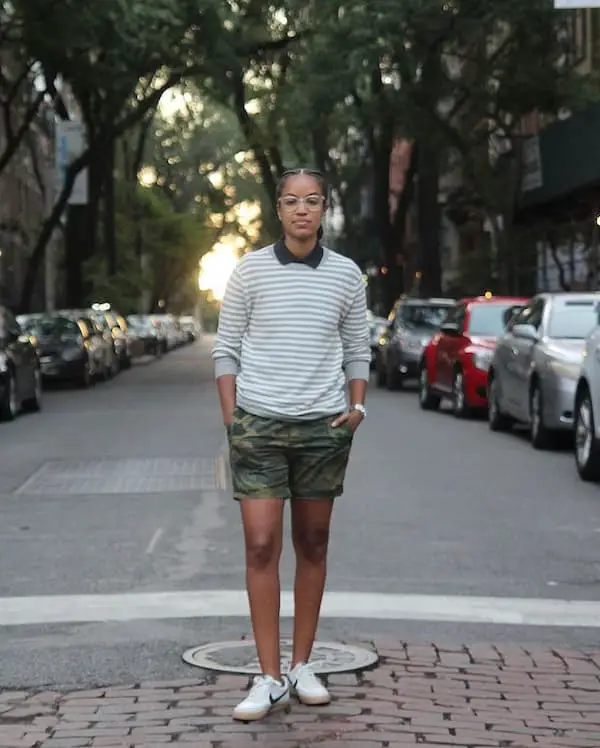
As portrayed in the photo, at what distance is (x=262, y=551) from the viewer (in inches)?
240

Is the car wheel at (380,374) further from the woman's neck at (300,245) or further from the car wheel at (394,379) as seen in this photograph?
the woman's neck at (300,245)

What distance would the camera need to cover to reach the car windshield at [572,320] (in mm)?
17406

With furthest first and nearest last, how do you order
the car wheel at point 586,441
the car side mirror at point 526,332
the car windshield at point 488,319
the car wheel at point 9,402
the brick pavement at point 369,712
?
1. the car windshield at point 488,319
2. the car wheel at point 9,402
3. the car side mirror at point 526,332
4. the car wheel at point 586,441
5. the brick pavement at point 369,712

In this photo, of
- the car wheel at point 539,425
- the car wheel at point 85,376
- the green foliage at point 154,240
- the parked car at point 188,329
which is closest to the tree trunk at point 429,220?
the car wheel at point 85,376

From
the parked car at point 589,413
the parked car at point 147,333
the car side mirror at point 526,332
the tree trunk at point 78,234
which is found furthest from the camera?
the parked car at point 147,333

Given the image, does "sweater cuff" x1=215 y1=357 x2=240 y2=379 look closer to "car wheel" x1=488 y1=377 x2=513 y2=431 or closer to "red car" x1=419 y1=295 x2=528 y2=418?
"car wheel" x1=488 y1=377 x2=513 y2=431

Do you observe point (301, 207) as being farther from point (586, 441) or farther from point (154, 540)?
point (586, 441)

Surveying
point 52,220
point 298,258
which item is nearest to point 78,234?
point 52,220

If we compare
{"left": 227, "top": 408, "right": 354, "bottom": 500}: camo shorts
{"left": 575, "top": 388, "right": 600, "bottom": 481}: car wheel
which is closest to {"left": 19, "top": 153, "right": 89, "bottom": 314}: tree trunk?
{"left": 575, "top": 388, "right": 600, "bottom": 481}: car wheel

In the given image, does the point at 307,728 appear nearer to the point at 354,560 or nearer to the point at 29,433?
the point at 354,560

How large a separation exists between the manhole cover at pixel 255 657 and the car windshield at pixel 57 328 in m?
26.8

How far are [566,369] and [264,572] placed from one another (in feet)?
34.3

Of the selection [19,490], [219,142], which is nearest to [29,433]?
[19,490]

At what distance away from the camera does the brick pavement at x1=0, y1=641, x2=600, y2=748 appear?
18.8 ft
